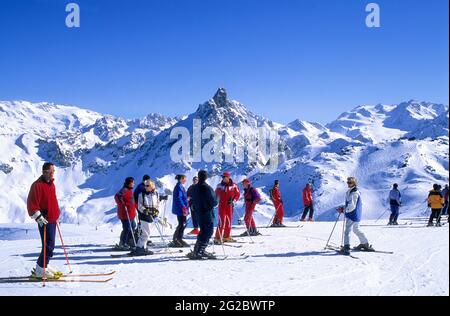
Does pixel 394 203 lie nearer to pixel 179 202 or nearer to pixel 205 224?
pixel 179 202

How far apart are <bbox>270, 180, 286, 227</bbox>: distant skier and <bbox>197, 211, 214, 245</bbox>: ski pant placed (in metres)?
→ 9.46

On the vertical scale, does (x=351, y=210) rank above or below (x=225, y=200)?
below

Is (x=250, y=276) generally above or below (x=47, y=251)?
below

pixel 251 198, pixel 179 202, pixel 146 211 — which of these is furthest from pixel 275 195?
pixel 146 211

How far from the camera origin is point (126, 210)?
13586 millimetres

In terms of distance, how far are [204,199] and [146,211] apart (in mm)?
1620

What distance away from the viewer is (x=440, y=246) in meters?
13.5

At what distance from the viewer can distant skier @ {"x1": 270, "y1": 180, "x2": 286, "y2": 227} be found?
69.3 ft

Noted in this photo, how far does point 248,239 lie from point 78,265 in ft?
21.9

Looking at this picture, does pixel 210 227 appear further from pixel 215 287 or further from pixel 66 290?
pixel 66 290

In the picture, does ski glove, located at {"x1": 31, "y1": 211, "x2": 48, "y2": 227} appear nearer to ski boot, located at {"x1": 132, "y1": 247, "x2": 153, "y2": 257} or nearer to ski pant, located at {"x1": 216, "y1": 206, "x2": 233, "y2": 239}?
ski boot, located at {"x1": 132, "y1": 247, "x2": 153, "y2": 257}
